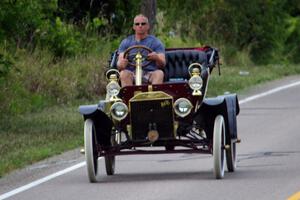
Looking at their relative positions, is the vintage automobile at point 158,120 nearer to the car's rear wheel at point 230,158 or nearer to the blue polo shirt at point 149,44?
the car's rear wheel at point 230,158

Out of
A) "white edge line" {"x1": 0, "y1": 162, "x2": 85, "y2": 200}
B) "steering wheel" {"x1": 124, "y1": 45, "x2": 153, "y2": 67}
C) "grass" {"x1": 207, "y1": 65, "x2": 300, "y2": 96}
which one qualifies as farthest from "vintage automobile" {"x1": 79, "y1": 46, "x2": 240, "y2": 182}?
"grass" {"x1": 207, "y1": 65, "x2": 300, "y2": 96}

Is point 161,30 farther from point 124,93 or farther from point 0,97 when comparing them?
point 124,93

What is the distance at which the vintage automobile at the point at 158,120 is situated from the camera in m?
13.6

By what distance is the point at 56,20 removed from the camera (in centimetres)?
2936

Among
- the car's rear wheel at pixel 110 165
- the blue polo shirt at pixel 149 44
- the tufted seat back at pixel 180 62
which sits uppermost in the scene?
the blue polo shirt at pixel 149 44

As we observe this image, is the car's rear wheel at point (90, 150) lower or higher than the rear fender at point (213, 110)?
lower

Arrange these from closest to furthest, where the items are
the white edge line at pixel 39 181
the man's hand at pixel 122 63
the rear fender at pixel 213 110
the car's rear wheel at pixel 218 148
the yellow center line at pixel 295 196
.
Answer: the yellow center line at pixel 295 196, the white edge line at pixel 39 181, the car's rear wheel at pixel 218 148, the rear fender at pixel 213 110, the man's hand at pixel 122 63

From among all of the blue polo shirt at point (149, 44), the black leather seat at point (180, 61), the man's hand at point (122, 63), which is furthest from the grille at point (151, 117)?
the black leather seat at point (180, 61)

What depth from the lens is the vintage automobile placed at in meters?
13.6

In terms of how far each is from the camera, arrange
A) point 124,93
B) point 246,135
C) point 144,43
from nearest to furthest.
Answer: point 124,93 < point 144,43 < point 246,135

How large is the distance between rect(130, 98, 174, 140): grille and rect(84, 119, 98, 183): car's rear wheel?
1.49 feet

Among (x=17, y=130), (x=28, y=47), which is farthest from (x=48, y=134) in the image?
(x=28, y=47)

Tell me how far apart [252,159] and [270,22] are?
82.9ft

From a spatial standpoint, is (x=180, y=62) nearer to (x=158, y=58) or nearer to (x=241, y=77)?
(x=158, y=58)
